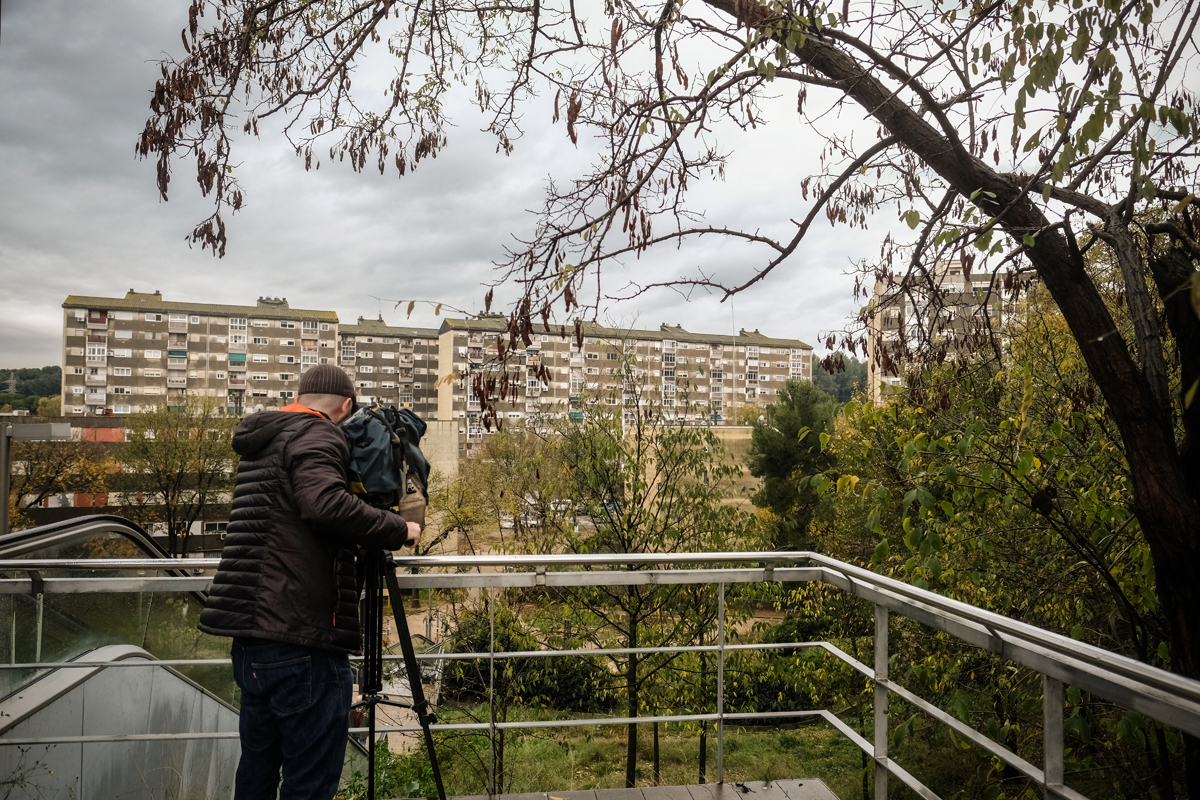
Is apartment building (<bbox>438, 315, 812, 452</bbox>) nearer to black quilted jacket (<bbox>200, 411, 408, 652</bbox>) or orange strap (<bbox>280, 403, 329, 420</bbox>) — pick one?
orange strap (<bbox>280, 403, 329, 420</bbox>)

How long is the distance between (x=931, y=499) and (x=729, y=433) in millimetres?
37930

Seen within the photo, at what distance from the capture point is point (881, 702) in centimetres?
265

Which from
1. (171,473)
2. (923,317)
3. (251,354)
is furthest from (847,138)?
(251,354)

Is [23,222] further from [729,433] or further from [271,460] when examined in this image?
[729,433]

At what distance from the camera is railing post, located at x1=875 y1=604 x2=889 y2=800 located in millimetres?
2609

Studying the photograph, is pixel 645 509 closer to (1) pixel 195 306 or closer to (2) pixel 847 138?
(2) pixel 847 138

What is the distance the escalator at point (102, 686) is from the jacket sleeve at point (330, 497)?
1.06 meters

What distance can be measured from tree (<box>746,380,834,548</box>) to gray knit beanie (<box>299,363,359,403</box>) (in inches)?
970

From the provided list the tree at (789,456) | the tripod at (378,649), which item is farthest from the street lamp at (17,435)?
the tree at (789,456)

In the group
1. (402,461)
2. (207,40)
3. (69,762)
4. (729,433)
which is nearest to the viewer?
(402,461)

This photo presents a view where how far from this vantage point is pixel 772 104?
3420 mm

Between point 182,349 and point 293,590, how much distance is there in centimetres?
6635

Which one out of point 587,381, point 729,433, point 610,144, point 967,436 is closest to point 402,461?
point 610,144

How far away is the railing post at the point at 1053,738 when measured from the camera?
5.57 feet
